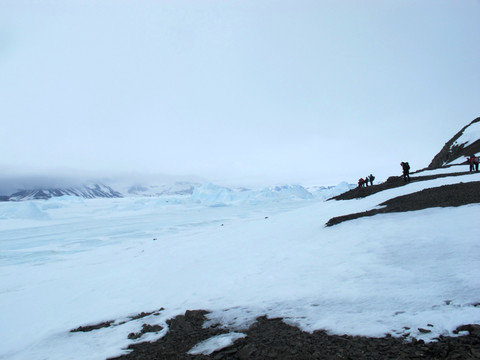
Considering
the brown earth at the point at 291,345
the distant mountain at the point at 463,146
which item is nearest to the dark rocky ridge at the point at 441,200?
the brown earth at the point at 291,345

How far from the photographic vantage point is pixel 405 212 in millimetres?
14328

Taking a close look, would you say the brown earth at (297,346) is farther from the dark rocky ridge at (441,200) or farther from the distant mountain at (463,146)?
the distant mountain at (463,146)

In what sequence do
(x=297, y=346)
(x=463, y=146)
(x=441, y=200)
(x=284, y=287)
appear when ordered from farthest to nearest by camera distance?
1. (x=463, y=146)
2. (x=441, y=200)
3. (x=284, y=287)
4. (x=297, y=346)

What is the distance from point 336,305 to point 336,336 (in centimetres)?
146

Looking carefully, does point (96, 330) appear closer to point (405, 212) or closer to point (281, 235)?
point (281, 235)

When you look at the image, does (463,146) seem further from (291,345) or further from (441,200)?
(291,345)

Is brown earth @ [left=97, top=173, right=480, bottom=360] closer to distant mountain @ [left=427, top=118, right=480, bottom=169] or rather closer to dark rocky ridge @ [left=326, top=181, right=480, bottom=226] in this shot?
dark rocky ridge @ [left=326, top=181, right=480, bottom=226]

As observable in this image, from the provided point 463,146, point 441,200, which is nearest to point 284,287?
point 441,200

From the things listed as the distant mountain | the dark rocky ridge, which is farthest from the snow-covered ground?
the distant mountain

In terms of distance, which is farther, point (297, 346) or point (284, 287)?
point (284, 287)

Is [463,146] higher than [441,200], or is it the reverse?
[463,146]

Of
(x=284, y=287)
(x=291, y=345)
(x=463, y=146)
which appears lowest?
(x=284, y=287)

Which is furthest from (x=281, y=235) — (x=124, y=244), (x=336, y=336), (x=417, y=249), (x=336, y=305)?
(x=124, y=244)

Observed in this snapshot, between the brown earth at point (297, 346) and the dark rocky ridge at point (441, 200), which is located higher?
the dark rocky ridge at point (441, 200)
